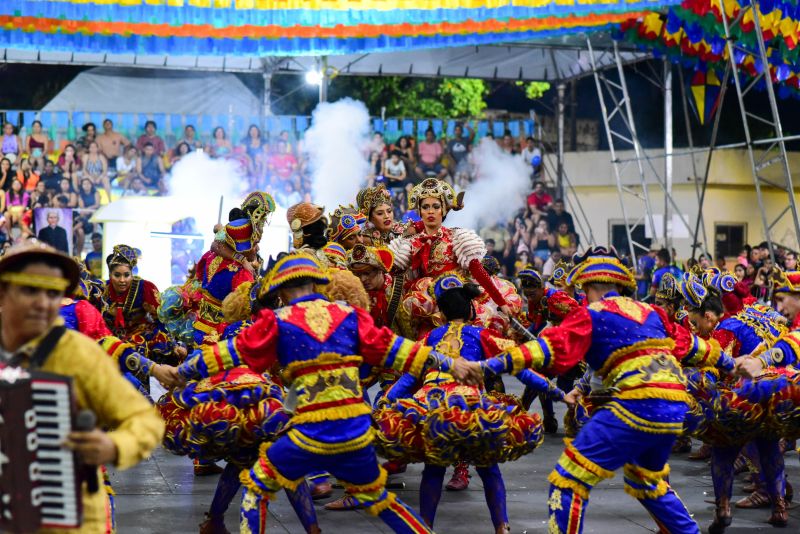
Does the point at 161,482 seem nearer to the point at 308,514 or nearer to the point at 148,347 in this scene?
the point at 148,347

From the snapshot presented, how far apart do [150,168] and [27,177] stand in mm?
2495

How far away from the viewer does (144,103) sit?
25.1 meters

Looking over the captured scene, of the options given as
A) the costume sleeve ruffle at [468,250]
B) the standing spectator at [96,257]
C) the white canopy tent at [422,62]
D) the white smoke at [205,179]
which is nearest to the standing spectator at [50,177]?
the standing spectator at [96,257]

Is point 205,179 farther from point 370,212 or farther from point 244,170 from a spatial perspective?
point 370,212

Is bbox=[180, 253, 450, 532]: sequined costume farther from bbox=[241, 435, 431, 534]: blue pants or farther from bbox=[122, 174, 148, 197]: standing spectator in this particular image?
bbox=[122, 174, 148, 197]: standing spectator

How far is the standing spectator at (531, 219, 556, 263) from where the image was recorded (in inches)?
848

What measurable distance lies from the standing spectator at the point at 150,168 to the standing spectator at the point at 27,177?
2.12 m

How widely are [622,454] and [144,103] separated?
814 inches

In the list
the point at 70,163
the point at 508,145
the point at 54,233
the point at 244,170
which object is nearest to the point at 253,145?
the point at 244,170

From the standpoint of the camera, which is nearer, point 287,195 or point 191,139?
point 287,195

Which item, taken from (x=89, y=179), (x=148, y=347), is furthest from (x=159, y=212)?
(x=148, y=347)

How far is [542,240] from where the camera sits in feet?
71.0

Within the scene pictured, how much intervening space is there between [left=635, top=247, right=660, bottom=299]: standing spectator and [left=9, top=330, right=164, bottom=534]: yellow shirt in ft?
49.2

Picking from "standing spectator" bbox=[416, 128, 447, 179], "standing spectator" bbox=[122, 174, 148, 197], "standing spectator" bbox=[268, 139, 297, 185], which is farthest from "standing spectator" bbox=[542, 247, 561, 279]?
"standing spectator" bbox=[122, 174, 148, 197]
